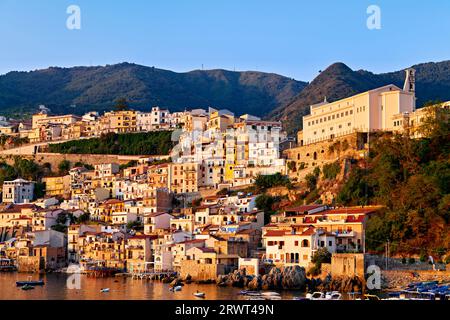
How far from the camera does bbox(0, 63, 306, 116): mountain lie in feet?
409

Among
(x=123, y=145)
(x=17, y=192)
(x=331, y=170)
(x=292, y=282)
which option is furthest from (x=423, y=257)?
(x=123, y=145)

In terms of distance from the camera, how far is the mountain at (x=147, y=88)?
12481 cm

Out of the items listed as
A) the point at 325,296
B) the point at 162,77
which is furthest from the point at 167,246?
the point at 162,77

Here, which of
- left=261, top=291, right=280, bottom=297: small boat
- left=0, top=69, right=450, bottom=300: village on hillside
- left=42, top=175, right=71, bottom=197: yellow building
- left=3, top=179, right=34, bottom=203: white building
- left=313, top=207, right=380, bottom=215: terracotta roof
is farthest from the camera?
left=42, top=175, right=71, bottom=197: yellow building

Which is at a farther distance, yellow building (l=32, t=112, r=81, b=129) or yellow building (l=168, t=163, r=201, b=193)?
yellow building (l=32, t=112, r=81, b=129)

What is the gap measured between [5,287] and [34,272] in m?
9.34

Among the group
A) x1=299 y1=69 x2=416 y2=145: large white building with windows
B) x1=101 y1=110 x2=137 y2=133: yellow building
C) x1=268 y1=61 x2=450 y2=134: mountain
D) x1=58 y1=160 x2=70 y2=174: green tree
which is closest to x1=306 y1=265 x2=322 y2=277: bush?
x1=299 y1=69 x2=416 y2=145: large white building with windows

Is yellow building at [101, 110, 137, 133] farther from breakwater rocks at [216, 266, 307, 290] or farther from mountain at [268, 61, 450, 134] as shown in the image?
breakwater rocks at [216, 266, 307, 290]

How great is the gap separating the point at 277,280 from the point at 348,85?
6257 centimetres

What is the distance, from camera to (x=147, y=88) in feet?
421

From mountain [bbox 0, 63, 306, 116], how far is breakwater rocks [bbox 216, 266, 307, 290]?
3284 inches

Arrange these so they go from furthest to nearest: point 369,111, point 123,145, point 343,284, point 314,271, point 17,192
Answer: point 123,145 → point 17,192 → point 369,111 → point 314,271 → point 343,284

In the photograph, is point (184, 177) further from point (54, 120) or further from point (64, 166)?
point (54, 120)
